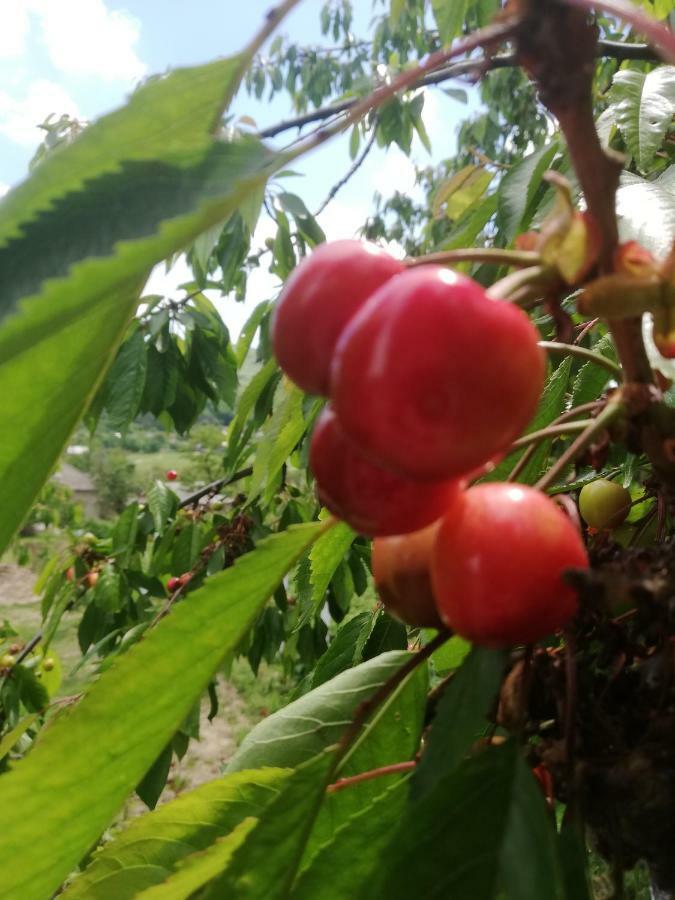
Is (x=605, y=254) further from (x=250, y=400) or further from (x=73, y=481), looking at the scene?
(x=73, y=481)

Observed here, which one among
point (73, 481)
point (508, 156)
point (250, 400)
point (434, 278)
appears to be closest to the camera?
point (434, 278)

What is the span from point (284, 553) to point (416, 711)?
0.70ft

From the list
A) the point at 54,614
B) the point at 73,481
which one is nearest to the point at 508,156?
the point at 54,614

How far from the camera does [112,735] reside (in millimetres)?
575

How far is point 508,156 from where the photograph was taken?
22.6 feet

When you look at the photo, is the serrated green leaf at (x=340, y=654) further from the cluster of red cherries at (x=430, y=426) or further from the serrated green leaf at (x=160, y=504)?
the serrated green leaf at (x=160, y=504)

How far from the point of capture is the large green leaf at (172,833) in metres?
0.67

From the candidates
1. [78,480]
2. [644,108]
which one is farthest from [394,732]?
[78,480]

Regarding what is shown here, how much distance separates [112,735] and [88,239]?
36 cm

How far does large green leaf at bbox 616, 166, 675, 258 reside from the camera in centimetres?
67

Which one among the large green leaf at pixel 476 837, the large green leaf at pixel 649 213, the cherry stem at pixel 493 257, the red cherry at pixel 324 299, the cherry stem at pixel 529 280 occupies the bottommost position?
the large green leaf at pixel 476 837

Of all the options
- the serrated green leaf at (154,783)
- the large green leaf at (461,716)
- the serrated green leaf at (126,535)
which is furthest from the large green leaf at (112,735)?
the serrated green leaf at (126,535)

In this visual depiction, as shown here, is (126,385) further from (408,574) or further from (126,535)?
(408,574)

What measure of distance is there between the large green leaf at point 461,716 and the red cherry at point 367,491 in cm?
11
